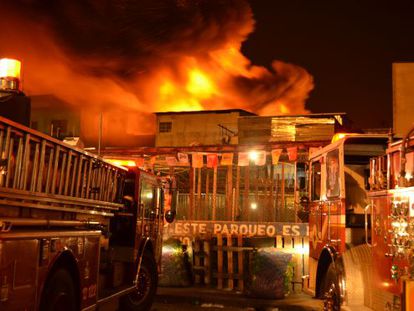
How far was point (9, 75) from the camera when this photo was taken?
20.4 ft

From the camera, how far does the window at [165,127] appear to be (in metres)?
35.8

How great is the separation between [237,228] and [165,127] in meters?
22.9

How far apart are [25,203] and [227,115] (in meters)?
29.5

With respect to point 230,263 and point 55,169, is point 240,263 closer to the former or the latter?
point 230,263

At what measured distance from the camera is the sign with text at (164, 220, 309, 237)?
13039mm

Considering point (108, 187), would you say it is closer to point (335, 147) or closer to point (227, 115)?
point (335, 147)

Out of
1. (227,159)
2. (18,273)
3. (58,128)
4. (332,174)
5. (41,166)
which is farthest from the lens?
(227,159)

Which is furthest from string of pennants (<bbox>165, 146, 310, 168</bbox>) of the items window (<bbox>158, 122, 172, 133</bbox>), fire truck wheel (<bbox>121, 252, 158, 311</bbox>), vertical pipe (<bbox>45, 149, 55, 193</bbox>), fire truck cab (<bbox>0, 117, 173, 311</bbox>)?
window (<bbox>158, 122, 172, 133</bbox>)

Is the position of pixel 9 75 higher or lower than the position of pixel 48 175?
higher

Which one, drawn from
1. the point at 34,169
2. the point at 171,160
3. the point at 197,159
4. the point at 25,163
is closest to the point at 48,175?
the point at 34,169

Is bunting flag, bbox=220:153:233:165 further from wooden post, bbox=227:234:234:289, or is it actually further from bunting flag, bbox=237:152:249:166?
wooden post, bbox=227:234:234:289

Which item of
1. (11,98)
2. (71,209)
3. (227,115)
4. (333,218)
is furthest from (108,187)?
(227,115)

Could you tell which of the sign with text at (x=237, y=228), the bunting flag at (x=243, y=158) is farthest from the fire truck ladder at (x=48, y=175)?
the bunting flag at (x=243, y=158)

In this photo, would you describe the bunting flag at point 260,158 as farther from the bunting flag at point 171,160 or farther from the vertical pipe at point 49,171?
the vertical pipe at point 49,171
